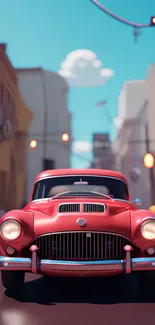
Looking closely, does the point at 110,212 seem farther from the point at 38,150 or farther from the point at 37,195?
the point at 38,150

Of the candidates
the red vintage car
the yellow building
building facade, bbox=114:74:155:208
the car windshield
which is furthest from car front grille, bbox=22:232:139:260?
building facade, bbox=114:74:155:208

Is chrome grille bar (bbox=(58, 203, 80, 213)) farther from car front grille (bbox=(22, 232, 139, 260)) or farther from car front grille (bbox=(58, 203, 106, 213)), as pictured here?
car front grille (bbox=(22, 232, 139, 260))

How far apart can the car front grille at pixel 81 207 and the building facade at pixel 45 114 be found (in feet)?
110

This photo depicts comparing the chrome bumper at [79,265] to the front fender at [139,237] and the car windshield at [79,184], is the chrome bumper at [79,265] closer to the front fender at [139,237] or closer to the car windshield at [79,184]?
the front fender at [139,237]

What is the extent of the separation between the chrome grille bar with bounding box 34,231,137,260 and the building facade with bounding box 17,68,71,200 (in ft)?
111

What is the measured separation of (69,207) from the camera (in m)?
4.19

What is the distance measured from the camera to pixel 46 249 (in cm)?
386

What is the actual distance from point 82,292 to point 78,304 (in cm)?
49

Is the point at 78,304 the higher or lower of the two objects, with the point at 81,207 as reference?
lower

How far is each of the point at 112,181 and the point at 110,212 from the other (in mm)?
1510

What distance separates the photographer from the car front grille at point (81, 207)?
414cm

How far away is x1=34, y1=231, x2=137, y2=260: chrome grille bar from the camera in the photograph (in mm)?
3846

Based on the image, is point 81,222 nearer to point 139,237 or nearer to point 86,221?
point 86,221

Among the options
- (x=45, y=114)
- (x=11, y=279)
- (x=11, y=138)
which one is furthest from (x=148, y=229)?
(x=45, y=114)
